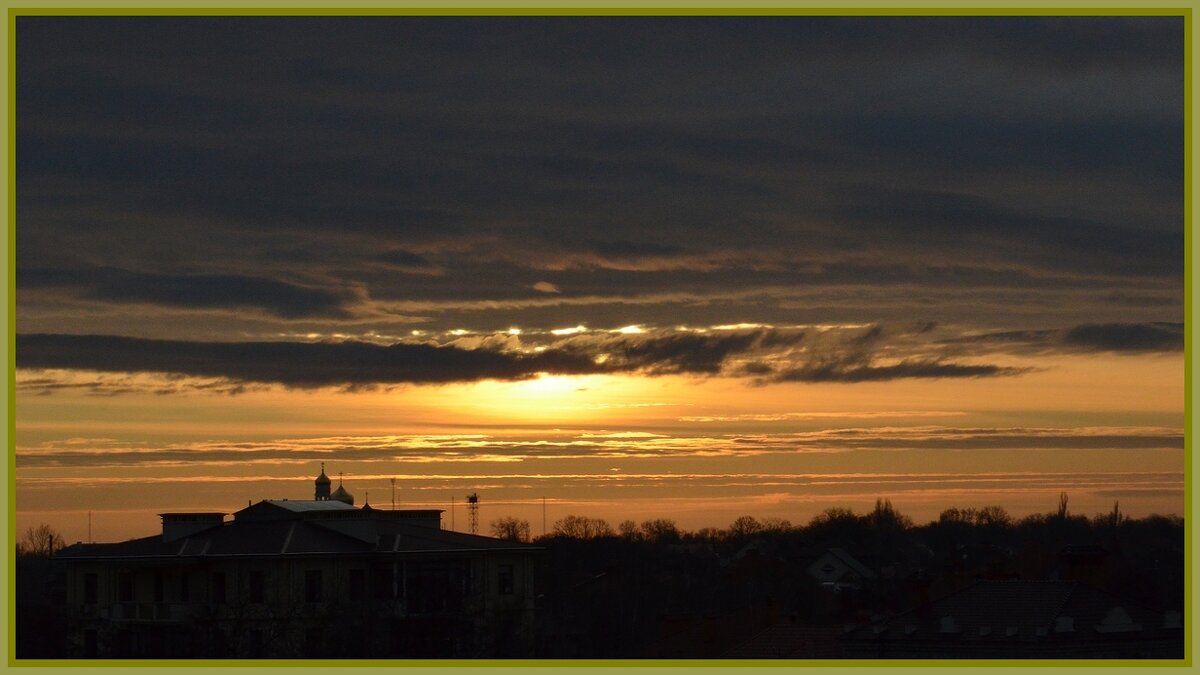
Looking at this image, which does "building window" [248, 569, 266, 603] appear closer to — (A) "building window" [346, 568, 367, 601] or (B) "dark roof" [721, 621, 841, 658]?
(A) "building window" [346, 568, 367, 601]

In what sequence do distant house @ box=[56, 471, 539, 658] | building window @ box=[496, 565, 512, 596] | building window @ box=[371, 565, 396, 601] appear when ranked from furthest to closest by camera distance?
building window @ box=[496, 565, 512, 596], building window @ box=[371, 565, 396, 601], distant house @ box=[56, 471, 539, 658]

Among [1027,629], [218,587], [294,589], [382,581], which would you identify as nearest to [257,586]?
[294,589]

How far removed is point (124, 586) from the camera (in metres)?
87.3

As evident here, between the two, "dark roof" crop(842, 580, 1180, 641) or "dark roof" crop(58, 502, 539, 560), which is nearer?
"dark roof" crop(842, 580, 1180, 641)

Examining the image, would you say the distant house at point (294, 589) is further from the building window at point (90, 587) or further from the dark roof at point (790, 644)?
the dark roof at point (790, 644)

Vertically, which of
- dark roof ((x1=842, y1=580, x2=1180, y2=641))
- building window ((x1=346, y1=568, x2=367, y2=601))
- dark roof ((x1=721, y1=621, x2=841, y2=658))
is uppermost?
building window ((x1=346, y1=568, x2=367, y2=601))

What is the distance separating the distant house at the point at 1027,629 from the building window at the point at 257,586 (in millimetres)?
25823

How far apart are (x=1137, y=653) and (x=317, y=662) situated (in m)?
37.8

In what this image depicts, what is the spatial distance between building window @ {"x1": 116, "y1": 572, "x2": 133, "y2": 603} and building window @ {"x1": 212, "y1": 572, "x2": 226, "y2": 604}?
4.82 m

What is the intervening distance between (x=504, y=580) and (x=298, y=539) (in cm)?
984

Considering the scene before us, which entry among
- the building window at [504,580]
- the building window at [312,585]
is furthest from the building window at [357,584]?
the building window at [504,580]

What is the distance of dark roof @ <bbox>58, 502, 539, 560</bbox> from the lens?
85.1 meters

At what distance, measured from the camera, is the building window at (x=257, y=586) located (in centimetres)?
8338

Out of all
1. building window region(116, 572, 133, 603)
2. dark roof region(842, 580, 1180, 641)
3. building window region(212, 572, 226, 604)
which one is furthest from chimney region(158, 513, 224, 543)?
dark roof region(842, 580, 1180, 641)
